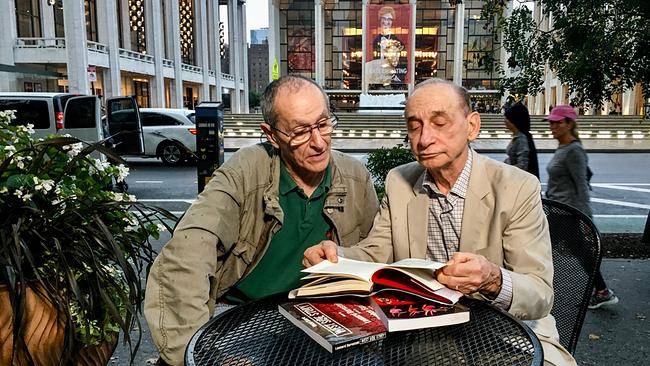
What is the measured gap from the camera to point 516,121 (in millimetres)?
5301

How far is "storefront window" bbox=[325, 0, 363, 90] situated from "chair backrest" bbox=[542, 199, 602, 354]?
59.0 m

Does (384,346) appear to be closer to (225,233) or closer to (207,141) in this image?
(225,233)

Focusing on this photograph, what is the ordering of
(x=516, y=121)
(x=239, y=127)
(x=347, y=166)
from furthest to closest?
1. (x=239, y=127)
2. (x=516, y=121)
3. (x=347, y=166)

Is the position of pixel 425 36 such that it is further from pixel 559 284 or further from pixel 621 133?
pixel 559 284

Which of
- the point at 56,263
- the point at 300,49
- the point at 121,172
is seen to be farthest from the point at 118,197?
the point at 300,49

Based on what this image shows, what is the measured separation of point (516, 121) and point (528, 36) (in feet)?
3.91

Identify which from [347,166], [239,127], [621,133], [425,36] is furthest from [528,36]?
[425,36]

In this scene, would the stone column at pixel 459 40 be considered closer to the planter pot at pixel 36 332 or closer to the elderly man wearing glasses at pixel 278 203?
the elderly man wearing glasses at pixel 278 203

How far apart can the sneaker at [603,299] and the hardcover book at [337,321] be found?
10.9ft

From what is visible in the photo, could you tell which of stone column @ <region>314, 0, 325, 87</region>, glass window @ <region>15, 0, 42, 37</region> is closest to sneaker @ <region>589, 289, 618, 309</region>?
glass window @ <region>15, 0, 42, 37</region>

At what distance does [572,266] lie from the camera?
224 centimetres

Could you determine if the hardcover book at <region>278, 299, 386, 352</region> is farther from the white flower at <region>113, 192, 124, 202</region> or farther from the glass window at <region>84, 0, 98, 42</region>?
the glass window at <region>84, 0, 98, 42</region>

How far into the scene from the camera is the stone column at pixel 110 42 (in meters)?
32.3

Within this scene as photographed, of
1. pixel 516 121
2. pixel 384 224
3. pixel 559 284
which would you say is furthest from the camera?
pixel 516 121
